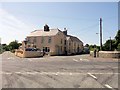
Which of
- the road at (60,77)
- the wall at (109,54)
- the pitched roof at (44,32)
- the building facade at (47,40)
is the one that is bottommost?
the road at (60,77)

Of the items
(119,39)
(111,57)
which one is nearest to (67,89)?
(111,57)

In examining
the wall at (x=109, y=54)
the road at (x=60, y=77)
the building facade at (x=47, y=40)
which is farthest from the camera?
the building facade at (x=47, y=40)

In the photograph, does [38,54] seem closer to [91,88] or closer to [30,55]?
[30,55]

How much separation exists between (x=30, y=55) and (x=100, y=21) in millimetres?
17101

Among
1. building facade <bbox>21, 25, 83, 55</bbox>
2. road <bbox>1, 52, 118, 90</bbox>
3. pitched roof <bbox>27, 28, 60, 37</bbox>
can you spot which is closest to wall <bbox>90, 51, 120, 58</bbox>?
road <bbox>1, 52, 118, 90</bbox>

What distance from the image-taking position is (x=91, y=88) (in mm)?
11609

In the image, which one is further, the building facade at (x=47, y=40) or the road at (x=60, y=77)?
the building facade at (x=47, y=40)

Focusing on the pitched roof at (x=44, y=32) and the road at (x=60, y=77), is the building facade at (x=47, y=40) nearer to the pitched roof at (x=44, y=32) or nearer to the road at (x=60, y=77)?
the pitched roof at (x=44, y=32)

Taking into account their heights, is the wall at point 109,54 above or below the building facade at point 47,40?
below

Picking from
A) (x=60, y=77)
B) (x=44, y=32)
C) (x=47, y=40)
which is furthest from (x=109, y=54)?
(x=44, y=32)

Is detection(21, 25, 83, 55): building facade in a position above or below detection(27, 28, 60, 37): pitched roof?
below

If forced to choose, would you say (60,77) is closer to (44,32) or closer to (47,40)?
(47,40)

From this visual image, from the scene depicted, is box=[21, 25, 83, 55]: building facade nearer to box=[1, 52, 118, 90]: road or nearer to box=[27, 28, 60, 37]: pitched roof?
box=[27, 28, 60, 37]: pitched roof

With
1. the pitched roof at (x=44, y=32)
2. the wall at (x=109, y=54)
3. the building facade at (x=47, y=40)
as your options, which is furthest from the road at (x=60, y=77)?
the pitched roof at (x=44, y=32)
